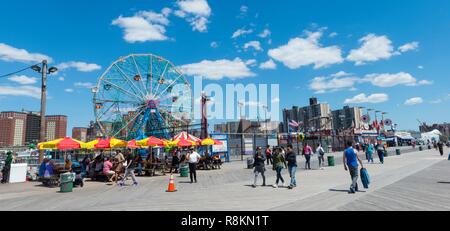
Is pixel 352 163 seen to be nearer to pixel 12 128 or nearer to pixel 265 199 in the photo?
pixel 265 199

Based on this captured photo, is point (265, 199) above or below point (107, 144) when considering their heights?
below

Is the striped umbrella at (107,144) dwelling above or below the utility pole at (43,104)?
below

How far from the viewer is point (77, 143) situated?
17047 mm

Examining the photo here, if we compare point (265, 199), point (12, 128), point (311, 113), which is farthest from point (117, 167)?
point (12, 128)

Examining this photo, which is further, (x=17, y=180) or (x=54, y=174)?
(x=17, y=180)

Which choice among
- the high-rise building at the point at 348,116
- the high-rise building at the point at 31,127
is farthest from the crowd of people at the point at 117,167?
the high-rise building at the point at 31,127

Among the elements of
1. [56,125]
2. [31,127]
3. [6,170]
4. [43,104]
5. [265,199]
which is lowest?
[265,199]

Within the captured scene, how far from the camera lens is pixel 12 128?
167250 millimetres

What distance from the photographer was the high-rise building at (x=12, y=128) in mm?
163250

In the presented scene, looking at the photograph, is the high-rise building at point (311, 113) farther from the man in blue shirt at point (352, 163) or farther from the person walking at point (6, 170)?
the man in blue shirt at point (352, 163)

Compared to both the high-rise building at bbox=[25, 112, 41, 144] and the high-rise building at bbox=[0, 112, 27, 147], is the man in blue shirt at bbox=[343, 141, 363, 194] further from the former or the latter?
the high-rise building at bbox=[0, 112, 27, 147]
